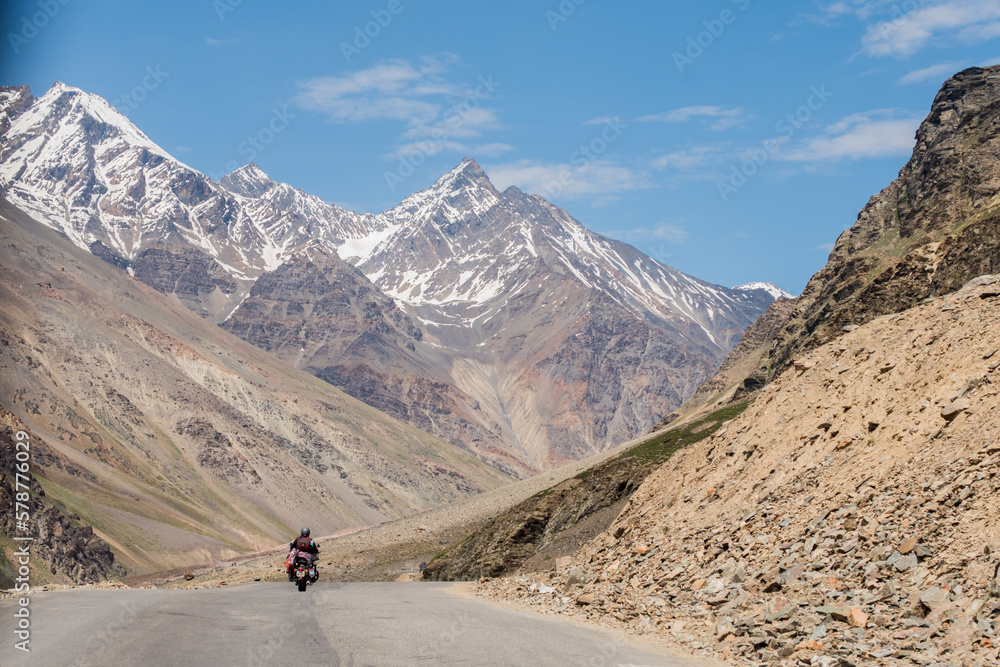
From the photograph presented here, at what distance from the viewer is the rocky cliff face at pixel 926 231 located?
1916 inches

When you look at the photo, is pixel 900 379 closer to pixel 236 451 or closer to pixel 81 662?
pixel 81 662

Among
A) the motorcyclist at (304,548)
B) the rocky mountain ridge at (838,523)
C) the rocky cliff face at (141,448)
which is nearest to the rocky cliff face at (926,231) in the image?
the rocky mountain ridge at (838,523)

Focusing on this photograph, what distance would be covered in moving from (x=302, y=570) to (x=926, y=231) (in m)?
55.2

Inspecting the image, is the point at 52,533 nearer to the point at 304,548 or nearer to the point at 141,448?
the point at 304,548

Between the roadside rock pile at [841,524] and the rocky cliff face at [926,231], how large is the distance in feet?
79.7

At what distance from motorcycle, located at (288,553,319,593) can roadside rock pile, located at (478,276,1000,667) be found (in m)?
6.38

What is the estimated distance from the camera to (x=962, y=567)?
15.1 m

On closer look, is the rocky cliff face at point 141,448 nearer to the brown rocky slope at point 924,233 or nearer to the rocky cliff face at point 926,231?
the brown rocky slope at point 924,233

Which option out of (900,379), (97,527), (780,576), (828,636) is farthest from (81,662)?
(97,527)

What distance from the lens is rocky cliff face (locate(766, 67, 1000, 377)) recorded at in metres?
48.7

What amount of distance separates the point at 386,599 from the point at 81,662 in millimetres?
13142

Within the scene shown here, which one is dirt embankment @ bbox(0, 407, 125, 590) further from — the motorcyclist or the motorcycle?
the motorcycle

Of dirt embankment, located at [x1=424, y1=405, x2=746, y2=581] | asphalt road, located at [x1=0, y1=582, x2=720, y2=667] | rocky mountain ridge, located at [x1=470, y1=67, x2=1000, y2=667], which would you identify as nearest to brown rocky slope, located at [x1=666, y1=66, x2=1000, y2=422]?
dirt embankment, located at [x1=424, y1=405, x2=746, y2=581]

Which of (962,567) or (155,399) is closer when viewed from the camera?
(962,567)
